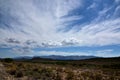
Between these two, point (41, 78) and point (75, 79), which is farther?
point (75, 79)

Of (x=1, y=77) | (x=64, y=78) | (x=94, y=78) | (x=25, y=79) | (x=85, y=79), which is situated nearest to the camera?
(x=1, y=77)

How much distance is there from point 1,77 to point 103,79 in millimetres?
11023

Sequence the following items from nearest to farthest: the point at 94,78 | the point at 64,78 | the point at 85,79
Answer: the point at 64,78
the point at 85,79
the point at 94,78

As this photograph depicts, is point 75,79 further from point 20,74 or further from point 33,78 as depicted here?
point 20,74

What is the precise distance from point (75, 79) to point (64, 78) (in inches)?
42.9

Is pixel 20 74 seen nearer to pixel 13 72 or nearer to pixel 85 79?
pixel 13 72

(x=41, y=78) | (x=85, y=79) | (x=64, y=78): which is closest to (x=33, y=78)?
(x=41, y=78)

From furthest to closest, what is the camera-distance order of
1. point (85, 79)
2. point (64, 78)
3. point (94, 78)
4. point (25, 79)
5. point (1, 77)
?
point (94, 78) → point (85, 79) → point (64, 78) → point (25, 79) → point (1, 77)

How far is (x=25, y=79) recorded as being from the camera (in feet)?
50.6

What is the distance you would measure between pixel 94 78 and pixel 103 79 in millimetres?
991

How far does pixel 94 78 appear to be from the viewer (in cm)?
1967

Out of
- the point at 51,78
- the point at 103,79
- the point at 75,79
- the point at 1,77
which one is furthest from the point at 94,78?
the point at 1,77

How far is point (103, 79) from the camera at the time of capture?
65.2 ft

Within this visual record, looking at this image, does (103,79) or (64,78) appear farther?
(103,79)
